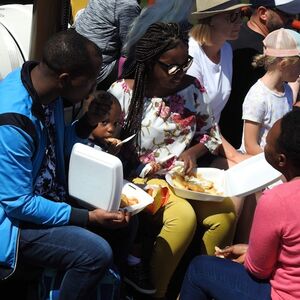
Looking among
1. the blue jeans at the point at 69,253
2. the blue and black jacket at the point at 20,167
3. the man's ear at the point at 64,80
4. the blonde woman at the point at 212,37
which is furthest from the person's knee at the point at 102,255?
the blonde woman at the point at 212,37

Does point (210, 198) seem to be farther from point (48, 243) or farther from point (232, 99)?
point (232, 99)

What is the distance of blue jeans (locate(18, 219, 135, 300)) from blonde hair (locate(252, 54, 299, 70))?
1838mm

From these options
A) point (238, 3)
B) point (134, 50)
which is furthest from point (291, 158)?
point (238, 3)

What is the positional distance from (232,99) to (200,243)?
1.27m

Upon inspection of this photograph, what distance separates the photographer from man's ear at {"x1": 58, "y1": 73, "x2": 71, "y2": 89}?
2.32m

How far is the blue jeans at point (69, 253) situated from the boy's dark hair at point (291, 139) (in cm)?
85

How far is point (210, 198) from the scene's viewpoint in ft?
9.70

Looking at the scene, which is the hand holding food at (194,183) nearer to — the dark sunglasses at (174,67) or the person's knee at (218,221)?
the person's knee at (218,221)

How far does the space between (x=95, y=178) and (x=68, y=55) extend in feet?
1.76

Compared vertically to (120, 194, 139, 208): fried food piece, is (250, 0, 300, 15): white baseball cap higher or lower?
higher

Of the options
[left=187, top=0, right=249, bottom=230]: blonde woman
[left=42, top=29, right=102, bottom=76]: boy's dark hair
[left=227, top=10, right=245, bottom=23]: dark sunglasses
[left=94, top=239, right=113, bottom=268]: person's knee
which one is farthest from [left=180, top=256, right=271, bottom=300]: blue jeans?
[left=227, top=10, right=245, bottom=23]: dark sunglasses

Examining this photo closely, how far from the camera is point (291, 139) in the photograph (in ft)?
7.02

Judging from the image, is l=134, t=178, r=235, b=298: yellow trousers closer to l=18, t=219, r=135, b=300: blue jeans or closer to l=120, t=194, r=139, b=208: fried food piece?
l=120, t=194, r=139, b=208: fried food piece

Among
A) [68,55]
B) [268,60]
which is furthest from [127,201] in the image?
[268,60]
